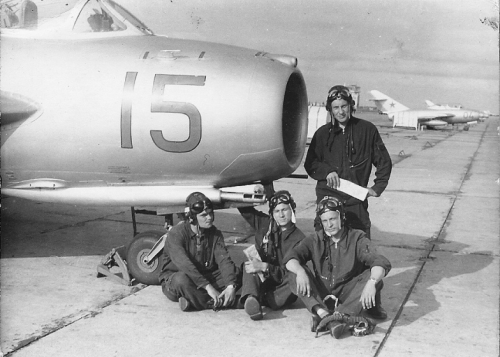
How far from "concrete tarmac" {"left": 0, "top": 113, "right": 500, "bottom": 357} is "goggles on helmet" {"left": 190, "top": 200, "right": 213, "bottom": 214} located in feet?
2.51

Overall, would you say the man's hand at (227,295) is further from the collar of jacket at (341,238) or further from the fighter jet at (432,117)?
the fighter jet at (432,117)

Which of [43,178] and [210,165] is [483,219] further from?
[43,178]

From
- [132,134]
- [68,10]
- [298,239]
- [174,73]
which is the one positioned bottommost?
[298,239]

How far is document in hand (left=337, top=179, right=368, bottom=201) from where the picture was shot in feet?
15.3

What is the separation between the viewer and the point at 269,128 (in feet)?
14.9

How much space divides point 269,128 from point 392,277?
2077 millimetres

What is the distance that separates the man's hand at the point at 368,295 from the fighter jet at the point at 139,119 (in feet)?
4.21

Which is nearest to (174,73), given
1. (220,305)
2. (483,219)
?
(220,305)

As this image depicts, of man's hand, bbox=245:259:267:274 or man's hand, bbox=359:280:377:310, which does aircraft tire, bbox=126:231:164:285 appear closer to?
man's hand, bbox=245:259:267:274

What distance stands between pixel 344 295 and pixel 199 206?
4.09 ft

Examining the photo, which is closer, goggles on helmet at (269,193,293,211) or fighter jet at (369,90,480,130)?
goggles on helmet at (269,193,293,211)

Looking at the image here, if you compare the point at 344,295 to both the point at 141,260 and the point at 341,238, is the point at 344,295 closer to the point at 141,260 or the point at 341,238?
the point at 341,238

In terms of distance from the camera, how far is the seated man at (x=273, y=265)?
170 inches

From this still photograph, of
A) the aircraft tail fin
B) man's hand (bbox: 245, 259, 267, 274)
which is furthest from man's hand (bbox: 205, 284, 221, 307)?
the aircraft tail fin
